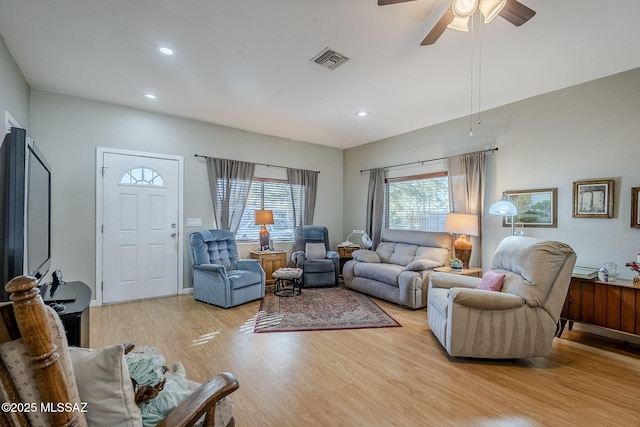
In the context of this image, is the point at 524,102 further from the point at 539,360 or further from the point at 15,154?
the point at 15,154

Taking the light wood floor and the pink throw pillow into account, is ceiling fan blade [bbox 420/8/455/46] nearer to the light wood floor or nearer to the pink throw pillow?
the pink throw pillow

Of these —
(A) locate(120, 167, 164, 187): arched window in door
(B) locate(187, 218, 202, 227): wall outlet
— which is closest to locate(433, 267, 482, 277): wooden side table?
(B) locate(187, 218, 202, 227): wall outlet

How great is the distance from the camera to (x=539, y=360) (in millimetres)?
2602

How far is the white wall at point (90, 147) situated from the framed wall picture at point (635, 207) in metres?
5.02

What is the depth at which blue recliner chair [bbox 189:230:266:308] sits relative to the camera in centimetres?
389

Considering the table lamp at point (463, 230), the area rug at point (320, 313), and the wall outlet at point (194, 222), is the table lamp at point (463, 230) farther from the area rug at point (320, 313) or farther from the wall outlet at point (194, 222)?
the wall outlet at point (194, 222)

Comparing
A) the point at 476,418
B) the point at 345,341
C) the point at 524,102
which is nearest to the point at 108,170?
the point at 345,341

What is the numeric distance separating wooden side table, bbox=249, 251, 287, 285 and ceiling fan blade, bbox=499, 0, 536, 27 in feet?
13.9

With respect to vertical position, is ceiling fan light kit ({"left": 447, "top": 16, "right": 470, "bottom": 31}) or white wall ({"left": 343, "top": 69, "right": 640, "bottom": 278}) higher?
ceiling fan light kit ({"left": 447, "top": 16, "right": 470, "bottom": 31})

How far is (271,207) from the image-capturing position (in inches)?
220

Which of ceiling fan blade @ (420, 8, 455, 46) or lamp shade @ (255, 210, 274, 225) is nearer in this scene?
ceiling fan blade @ (420, 8, 455, 46)

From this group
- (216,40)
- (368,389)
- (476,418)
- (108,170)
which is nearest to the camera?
(476,418)

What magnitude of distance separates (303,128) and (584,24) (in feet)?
11.9

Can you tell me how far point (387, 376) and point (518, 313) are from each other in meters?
1.22
